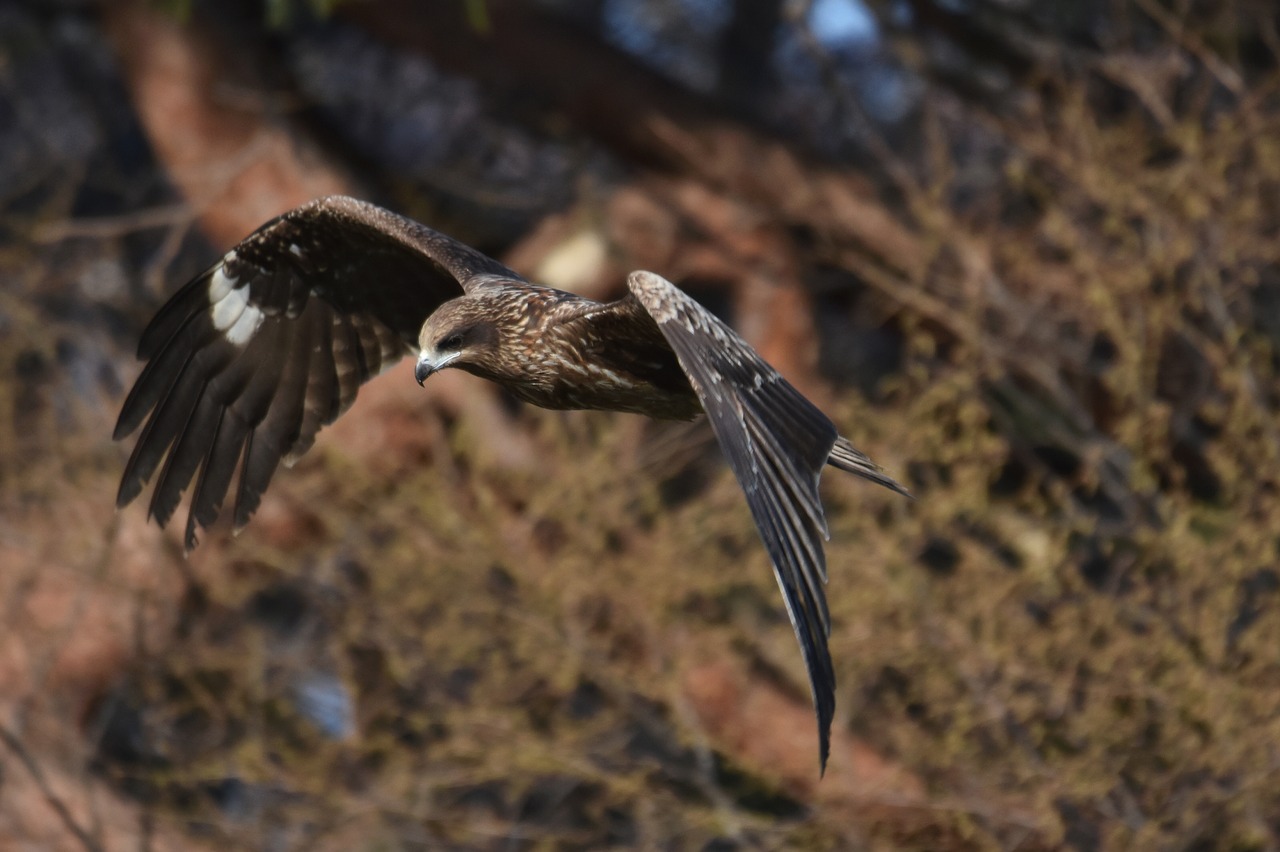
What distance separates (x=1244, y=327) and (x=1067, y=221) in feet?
3.48

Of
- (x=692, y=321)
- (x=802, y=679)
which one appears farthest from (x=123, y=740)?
(x=692, y=321)

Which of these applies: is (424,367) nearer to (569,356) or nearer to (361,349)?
(569,356)

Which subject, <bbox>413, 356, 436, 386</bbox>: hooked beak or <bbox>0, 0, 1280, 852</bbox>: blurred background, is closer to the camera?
<bbox>413, 356, 436, 386</bbox>: hooked beak

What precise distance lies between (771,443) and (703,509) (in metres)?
5.44

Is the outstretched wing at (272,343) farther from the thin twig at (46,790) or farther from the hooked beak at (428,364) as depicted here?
the thin twig at (46,790)

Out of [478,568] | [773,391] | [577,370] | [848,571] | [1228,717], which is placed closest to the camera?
[773,391]

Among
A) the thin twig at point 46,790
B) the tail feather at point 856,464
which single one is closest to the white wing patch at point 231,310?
the tail feather at point 856,464

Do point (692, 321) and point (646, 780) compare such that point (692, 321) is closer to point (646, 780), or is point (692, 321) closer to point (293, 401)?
point (293, 401)

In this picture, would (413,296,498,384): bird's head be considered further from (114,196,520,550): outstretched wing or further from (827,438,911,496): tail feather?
(827,438,911,496): tail feather

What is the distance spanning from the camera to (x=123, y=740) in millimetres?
11742

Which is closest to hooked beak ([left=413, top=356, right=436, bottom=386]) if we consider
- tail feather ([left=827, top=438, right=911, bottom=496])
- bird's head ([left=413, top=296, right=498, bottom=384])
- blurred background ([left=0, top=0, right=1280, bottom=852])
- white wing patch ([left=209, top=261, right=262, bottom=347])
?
bird's head ([left=413, top=296, right=498, bottom=384])

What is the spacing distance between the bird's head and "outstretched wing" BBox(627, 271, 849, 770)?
27.2 inches

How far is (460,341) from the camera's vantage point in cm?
557

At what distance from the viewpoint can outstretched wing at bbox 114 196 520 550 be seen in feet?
20.7
